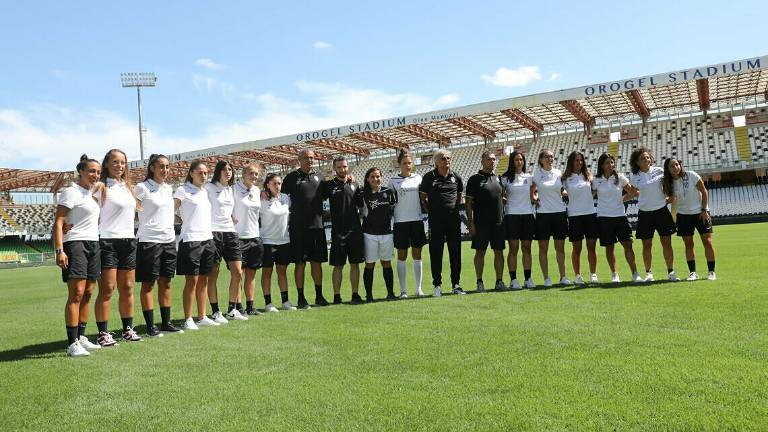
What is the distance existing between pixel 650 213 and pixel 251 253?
16.9 ft

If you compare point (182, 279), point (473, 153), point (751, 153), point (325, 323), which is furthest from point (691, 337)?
point (473, 153)

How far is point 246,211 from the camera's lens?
673 cm

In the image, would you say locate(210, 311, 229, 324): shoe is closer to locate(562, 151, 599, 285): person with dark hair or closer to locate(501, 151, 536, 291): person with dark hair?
locate(501, 151, 536, 291): person with dark hair

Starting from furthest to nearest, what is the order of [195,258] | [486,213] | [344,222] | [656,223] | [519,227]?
[519,227] < [486,213] < [656,223] < [344,222] < [195,258]

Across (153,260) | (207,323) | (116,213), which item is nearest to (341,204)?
(207,323)

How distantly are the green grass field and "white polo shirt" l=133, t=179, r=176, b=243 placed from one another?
989 mm

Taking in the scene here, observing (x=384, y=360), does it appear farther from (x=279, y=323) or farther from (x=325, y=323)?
(x=279, y=323)

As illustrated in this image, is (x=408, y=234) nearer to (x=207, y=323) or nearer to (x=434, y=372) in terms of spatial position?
(x=207, y=323)

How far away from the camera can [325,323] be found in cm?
568

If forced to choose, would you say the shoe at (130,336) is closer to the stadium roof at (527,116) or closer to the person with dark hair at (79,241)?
the person with dark hair at (79,241)

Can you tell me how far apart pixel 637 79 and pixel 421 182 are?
1013 inches

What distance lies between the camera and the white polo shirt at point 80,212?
15.9ft

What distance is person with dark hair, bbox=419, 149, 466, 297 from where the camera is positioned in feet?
24.4

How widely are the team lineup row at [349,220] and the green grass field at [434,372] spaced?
0.75 m
